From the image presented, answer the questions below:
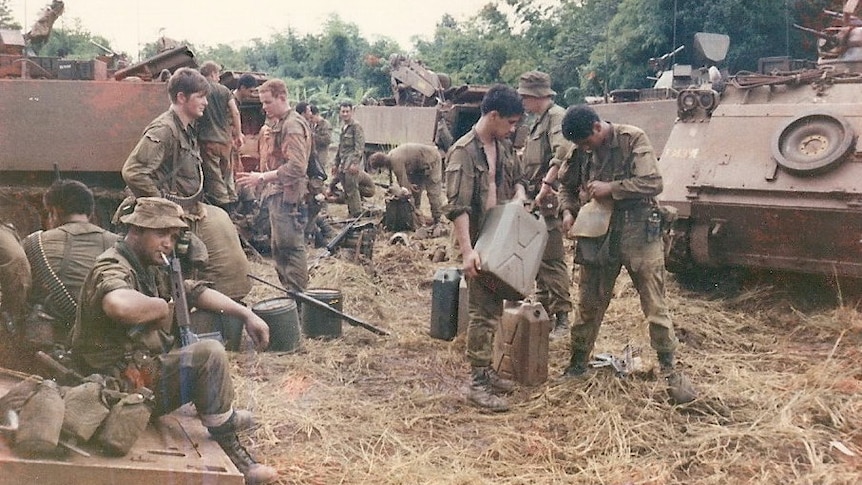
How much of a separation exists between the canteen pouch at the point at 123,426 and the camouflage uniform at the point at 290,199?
3405mm

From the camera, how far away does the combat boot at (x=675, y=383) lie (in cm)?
486

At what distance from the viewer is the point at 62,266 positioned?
13.9 feet

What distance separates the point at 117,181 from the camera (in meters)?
7.86

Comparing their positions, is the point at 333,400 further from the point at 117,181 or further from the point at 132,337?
the point at 117,181

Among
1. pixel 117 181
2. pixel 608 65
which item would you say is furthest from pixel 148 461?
pixel 608 65

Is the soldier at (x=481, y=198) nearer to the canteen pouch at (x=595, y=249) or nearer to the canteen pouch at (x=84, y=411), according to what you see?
the canteen pouch at (x=595, y=249)

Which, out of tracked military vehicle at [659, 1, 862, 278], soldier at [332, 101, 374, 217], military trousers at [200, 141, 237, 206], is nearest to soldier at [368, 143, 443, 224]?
soldier at [332, 101, 374, 217]

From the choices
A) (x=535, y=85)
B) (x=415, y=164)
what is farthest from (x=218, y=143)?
(x=415, y=164)

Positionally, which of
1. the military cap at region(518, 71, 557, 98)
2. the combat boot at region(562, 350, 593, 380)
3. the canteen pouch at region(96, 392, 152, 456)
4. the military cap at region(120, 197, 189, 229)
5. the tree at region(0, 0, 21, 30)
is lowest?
the combat boot at region(562, 350, 593, 380)

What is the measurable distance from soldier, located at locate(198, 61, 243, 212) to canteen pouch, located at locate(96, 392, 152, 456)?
3138 mm

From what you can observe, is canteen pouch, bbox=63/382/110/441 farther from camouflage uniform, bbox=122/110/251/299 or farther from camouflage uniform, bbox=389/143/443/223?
camouflage uniform, bbox=389/143/443/223

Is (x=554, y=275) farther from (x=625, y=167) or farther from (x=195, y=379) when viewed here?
(x=195, y=379)

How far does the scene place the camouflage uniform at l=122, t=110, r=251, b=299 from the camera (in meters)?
5.32

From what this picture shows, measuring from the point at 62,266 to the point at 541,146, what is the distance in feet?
11.9
